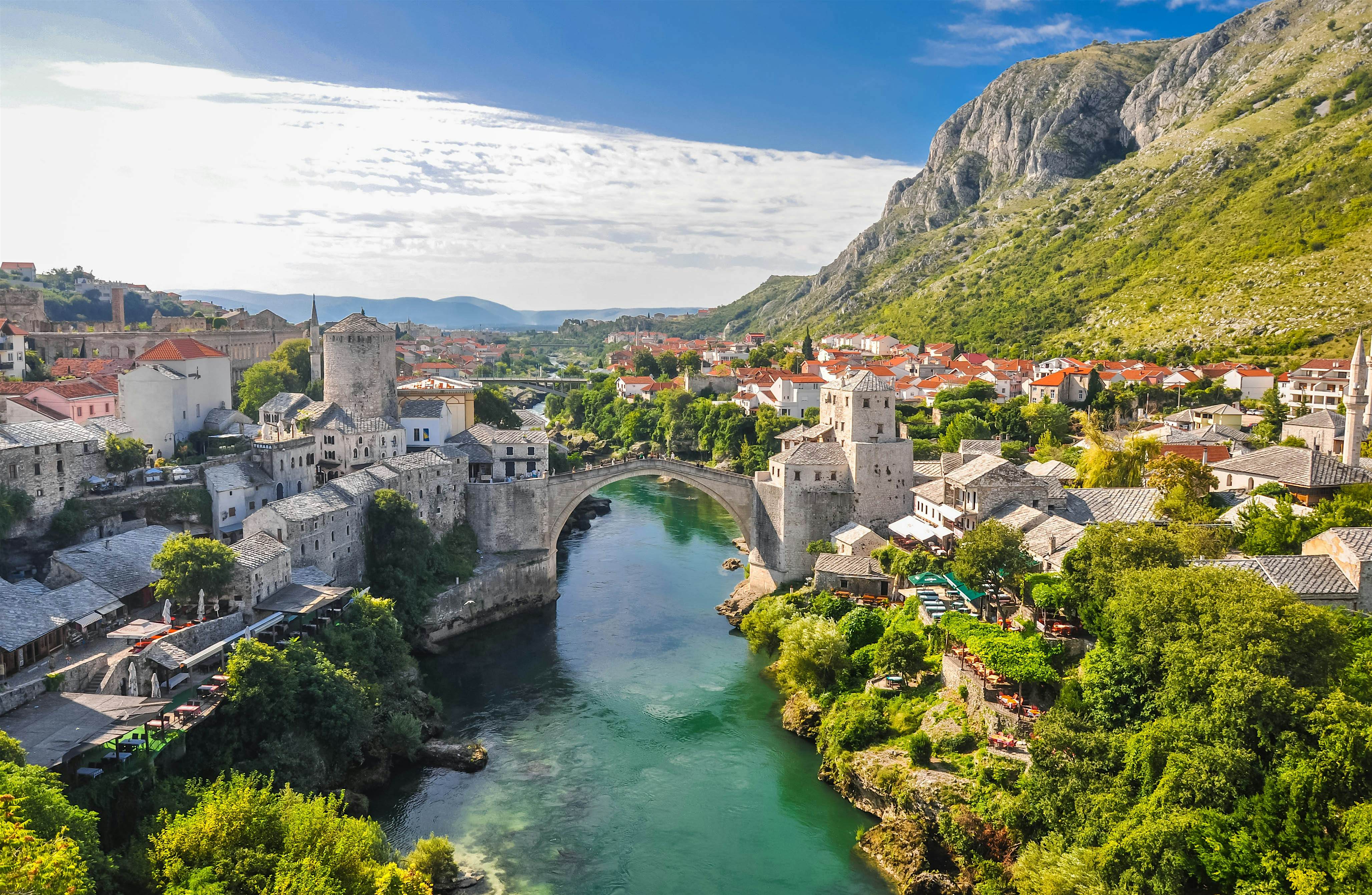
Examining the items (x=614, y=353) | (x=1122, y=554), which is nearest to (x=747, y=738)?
(x=1122, y=554)

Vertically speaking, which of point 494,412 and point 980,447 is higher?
point 980,447

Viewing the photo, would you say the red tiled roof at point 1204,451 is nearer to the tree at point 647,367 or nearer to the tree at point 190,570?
the tree at point 190,570

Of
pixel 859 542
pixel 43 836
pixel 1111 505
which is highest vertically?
pixel 1111 505

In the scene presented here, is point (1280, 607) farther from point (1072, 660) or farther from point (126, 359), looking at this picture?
point (126, 359)

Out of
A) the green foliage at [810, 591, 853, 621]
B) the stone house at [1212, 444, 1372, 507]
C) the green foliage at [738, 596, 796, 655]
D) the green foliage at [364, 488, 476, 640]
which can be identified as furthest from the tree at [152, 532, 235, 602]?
the stone house at [1212, 444, 1372, 507]

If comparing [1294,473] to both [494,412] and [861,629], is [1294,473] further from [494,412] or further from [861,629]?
[494,412]

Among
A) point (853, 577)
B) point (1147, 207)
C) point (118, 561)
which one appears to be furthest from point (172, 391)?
point (1147, 207)
